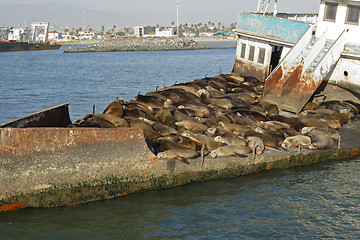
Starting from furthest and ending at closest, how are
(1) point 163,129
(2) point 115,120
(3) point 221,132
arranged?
(3) point 221,132
(2) point 115,120
(1) point 163,129

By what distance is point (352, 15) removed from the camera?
55.5ft

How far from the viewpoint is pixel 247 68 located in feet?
74.6

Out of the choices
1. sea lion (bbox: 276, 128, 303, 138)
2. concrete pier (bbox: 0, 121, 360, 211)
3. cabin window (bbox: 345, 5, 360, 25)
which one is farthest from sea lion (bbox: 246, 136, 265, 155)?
cabin window (bbox: 345, 5, 360, 25)

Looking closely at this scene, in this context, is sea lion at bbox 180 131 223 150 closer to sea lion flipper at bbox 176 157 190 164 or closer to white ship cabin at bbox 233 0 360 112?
sea lion flipper at bbox 176 157 190 164

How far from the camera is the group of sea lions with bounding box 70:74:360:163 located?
11.4 metres

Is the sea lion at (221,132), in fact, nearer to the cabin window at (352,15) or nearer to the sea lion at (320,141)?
the sea lion at (320,141)

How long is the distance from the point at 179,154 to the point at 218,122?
3.25 m

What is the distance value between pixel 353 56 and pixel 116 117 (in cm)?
1006

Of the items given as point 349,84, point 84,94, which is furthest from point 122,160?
point 84,94

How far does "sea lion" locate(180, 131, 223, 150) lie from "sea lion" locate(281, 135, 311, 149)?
2.17m

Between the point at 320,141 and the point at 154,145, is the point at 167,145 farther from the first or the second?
the point at 320,141

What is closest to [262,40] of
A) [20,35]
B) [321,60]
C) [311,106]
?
[321,60]

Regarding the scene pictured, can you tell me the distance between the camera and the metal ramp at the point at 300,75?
1589 centimetres

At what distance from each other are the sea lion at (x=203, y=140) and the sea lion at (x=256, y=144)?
2.95ft
